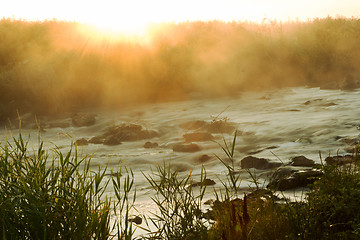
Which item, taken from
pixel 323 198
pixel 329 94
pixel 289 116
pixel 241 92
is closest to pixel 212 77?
pixel 241 92

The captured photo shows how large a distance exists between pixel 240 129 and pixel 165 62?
7.31 meters

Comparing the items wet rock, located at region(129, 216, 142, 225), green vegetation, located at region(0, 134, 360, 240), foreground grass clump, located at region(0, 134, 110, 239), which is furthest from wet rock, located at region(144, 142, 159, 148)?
foreground grass clump, located at region(0, 134, 110, 239)

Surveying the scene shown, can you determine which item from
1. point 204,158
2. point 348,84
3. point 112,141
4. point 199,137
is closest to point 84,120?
point 112,141

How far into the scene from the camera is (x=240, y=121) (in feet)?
40.5

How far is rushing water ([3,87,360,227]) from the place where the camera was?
335 inches

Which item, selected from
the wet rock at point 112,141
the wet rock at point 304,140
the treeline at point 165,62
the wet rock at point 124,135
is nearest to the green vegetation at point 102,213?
the wet rock at point 304,140

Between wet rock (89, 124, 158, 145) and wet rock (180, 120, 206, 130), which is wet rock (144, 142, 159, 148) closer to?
wet rock (89, 124, 158, 145)

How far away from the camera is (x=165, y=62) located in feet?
58.6

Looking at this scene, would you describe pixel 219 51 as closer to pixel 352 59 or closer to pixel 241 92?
pixel 241 92

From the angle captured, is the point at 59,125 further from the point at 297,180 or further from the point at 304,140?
the point at 297,180

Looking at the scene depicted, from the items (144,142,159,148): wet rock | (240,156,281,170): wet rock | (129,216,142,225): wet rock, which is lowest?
(240,156,281,170): wet rock

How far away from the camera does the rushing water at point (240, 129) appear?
8508 millimetres

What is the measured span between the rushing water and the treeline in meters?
1.28

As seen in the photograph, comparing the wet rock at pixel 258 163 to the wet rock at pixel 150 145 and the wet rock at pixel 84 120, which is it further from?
the wet rock at pixel 84 120
